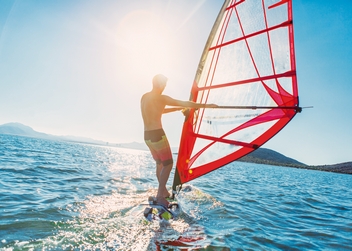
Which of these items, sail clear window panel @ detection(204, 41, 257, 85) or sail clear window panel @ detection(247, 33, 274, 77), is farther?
sail clear window panel @ detection(204, 41, 257, 85)

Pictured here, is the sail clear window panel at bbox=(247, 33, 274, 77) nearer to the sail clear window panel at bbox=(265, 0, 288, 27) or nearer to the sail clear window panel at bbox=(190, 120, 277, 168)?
the sail clear window panel at bbox=(265, 0, 288, 27)

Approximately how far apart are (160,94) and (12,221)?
3169 millimetres

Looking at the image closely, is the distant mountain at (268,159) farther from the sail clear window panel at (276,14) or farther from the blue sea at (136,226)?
the sail clear window panel at (276,14)

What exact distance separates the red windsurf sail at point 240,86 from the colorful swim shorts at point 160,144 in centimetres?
92

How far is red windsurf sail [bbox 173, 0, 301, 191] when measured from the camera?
4117 mm

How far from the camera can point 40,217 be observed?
3697 mm

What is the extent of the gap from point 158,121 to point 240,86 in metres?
1.89

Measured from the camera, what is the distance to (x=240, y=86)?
15.1ft

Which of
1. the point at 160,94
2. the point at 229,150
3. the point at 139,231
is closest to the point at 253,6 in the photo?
the point at 160,94

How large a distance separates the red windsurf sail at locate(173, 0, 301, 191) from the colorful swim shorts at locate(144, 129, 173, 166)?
919mm

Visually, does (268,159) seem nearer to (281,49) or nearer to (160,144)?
(281,49)

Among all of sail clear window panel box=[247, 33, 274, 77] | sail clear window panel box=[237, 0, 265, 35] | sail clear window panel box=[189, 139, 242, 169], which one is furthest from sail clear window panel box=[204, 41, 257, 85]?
sail clear window panel box=[189, 139, 242, 169]

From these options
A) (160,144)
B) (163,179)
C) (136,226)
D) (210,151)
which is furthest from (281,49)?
(136,226)

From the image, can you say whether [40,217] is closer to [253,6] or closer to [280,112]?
[280,112]
